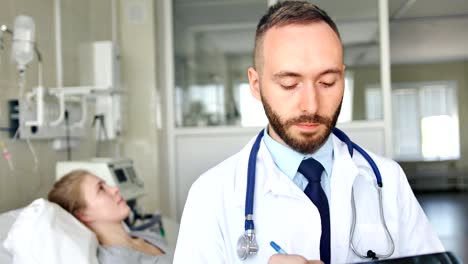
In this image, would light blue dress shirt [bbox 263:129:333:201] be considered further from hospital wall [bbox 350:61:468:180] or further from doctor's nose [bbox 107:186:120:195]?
hospital wall [bbox 350:61:468:180]

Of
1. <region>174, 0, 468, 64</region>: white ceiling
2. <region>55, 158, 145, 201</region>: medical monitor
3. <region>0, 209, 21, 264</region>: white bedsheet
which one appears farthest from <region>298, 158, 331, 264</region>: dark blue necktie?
<region>174, 0, 468, 64</region>: white ceiling

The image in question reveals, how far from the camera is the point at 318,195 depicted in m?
0.96

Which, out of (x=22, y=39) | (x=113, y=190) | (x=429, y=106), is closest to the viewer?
(x=22, y=39)

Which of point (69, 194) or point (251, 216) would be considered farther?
point (69, 194)

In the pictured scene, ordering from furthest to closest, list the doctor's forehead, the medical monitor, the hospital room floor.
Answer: the hospital room floor → the medical monitor → the doctor's forehead

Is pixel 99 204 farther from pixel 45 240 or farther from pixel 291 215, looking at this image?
pixel 291 215

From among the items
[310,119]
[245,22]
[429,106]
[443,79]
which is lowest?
[310,119]

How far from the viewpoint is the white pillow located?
151 centimetres

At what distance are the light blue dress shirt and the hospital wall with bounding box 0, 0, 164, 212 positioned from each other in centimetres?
131

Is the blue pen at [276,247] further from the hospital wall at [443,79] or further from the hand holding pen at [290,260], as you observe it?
the hospital wall at [443,79]

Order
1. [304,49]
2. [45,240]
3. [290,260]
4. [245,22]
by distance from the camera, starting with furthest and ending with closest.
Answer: [245,22], [45,240], [304,49], [290,260]

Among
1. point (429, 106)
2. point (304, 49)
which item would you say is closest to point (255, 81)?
point (304, 49)

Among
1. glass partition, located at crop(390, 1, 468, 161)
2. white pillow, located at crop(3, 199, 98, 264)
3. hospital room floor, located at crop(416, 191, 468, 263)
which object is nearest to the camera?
white pillow, located at crop(3, 199, 98, 264)

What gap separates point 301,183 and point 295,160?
0.15ft
